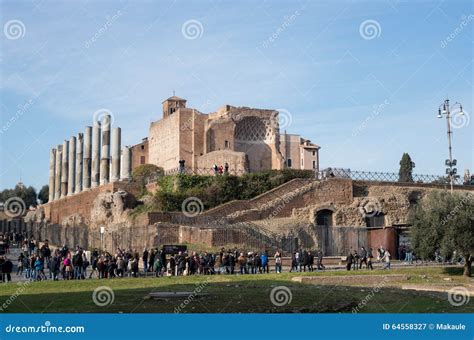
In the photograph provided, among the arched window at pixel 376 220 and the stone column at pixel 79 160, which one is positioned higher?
the stone column at pixel 79 160

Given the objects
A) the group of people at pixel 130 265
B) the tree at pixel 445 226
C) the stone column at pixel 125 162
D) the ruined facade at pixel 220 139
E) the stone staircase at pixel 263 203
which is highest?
the ruined facade at pixel 220 139

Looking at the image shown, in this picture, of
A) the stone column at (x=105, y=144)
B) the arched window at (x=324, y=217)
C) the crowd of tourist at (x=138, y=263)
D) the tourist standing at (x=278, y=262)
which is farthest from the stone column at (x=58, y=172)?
the tourist standing at (x=278, y=262)

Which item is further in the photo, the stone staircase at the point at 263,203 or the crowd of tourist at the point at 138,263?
the stone staircase at the point at 263,203

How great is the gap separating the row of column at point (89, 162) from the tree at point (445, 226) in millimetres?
26183

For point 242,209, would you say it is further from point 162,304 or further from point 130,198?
point 162,304

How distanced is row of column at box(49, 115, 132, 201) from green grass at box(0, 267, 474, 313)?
2871 cm

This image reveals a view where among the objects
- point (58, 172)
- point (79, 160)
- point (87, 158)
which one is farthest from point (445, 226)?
point (58, 172)

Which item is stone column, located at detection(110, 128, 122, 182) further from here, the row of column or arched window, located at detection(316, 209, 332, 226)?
arched window, located at detection(316, 209, 332, 226)

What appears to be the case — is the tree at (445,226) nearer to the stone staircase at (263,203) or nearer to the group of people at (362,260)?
the group of people at (362,260)

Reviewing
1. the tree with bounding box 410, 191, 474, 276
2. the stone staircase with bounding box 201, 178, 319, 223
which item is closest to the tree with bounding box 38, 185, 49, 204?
the stone staircase with bounding box 201, 178, 319, 223

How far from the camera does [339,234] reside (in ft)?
125

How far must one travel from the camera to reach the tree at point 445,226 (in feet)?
94.6

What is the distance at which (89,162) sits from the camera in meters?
63.4

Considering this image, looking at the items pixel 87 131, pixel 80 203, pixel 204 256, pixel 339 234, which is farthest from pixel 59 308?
pixel 87 131
